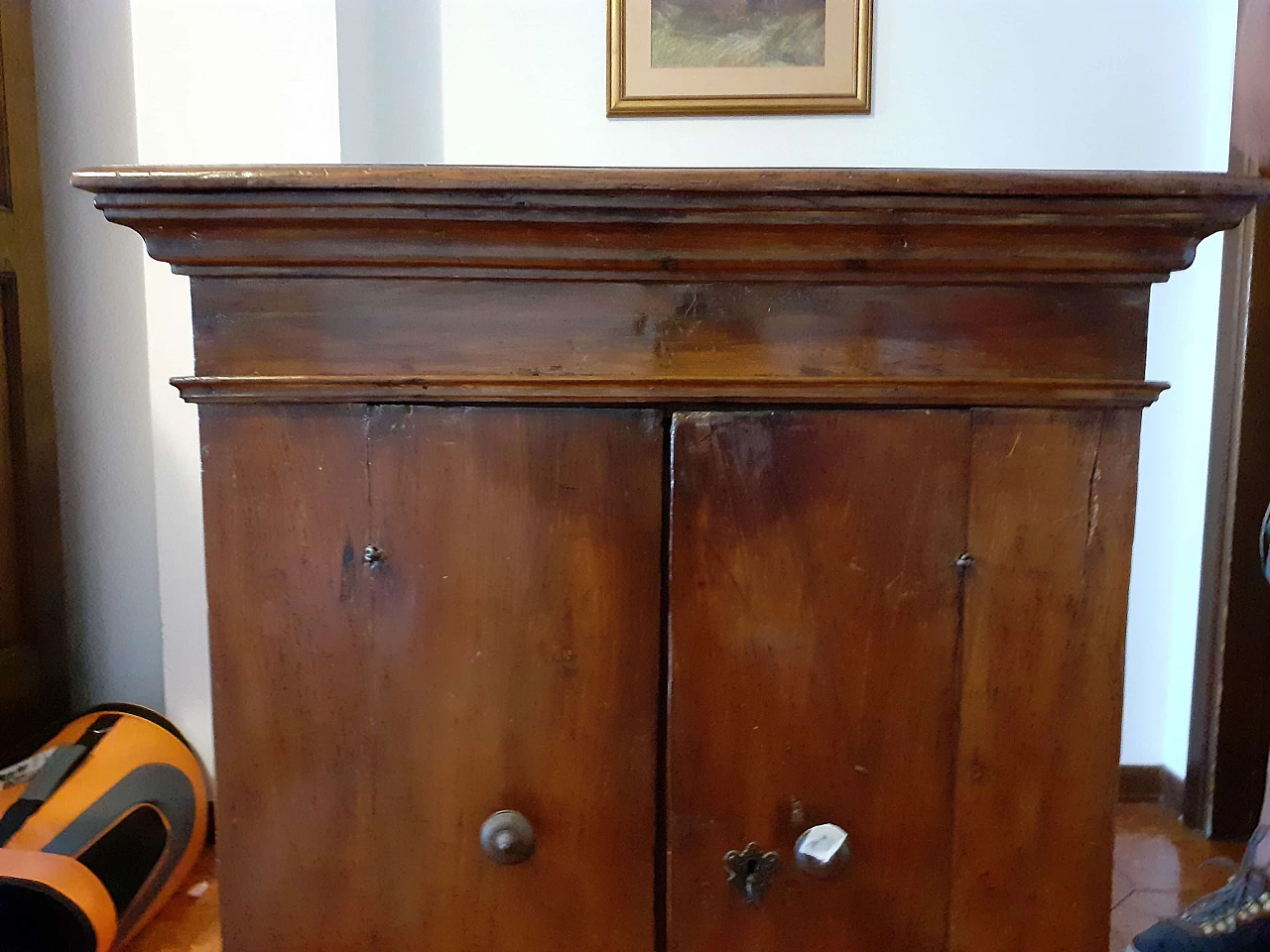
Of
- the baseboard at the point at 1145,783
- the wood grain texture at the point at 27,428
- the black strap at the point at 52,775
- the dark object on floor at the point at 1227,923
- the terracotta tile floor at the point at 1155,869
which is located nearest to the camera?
the dark object on floor at the point at 1227,923

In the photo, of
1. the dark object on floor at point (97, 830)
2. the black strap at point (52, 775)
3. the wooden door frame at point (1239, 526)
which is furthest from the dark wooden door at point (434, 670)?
the wooden door frame at point (1239, 526)

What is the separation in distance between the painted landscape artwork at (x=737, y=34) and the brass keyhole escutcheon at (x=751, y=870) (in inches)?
46.8

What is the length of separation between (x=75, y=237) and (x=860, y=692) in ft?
4.87

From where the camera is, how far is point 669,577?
24.6 inches

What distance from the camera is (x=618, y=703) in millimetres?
629

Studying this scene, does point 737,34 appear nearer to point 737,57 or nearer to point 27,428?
point 737,57

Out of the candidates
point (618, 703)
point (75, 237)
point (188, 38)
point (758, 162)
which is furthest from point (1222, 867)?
point (75, 237)

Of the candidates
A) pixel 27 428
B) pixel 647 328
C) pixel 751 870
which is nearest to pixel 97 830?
pixel 27 428

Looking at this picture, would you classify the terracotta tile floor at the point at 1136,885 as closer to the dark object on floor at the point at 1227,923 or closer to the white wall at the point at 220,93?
the dark object on floor at the point at 1227,923

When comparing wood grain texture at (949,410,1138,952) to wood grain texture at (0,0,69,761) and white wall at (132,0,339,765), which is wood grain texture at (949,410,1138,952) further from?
wood grain texture at (0,0,69,761)

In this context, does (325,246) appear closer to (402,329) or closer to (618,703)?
(402,329)

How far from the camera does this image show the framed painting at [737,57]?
130 centimetres

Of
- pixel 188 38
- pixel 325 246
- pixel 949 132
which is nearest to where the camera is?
pixel 325 246

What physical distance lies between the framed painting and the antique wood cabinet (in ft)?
2.81
